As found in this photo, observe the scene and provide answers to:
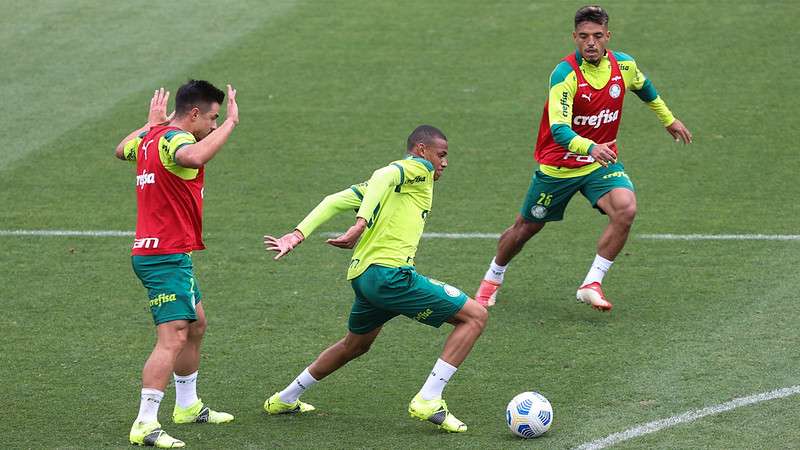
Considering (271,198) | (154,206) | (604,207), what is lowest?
(271,198)

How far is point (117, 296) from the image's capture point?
10.6m

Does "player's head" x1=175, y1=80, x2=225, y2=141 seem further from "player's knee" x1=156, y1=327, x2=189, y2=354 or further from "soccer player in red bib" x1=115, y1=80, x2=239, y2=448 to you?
"player's knee" x1=156, y1=327, x2=189, y2=354

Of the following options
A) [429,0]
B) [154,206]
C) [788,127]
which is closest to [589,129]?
[154,206]

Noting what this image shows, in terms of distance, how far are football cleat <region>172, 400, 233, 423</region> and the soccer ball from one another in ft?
5.93

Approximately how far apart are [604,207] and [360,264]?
3.03 meters

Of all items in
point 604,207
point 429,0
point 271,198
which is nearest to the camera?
point 604,207

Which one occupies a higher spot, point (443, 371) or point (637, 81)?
point (637, 81)

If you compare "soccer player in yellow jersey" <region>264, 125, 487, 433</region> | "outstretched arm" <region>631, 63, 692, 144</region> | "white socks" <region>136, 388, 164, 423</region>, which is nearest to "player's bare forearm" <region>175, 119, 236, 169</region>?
"soccer player in yellow jersey" <region>264, 125, 487, 433</region>

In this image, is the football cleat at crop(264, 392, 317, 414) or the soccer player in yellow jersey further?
the football cleat at crop(264, 392, 317, 414)

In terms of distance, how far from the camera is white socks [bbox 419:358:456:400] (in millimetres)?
7668

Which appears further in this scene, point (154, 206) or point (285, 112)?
point (285, 112)

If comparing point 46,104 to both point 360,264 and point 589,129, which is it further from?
point 360,264

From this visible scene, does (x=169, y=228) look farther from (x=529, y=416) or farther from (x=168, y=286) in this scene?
(x=529, y=416)

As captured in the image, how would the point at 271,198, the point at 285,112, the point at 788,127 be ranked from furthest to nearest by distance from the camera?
the point at 285,112
the point at 788,127
the point at 271,198
